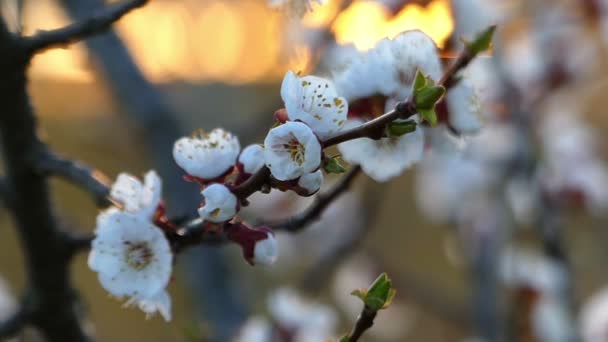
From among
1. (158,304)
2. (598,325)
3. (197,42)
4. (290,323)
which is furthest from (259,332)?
(197,42)

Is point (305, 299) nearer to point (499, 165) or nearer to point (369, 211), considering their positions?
point (369, 211)

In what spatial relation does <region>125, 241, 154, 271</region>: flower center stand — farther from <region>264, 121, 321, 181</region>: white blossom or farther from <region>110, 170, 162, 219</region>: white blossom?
<region>264, 121, 321, 181</region>: white blossom

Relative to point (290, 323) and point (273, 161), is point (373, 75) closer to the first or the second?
point (273, 161)

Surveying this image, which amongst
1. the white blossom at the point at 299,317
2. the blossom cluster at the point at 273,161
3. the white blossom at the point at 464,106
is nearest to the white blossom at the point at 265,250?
the blossom cluster at the point at 273,161

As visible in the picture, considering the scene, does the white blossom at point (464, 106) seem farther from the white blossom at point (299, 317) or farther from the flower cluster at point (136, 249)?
the white blossom at point (299, 317)

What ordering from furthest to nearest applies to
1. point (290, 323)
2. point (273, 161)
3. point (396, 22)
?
point (290, 323) < point (396, 22) < point (273, 161)

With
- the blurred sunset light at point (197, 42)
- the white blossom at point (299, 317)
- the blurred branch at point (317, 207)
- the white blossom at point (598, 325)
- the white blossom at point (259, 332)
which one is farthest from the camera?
the blurred sunset light at point (197, 42)

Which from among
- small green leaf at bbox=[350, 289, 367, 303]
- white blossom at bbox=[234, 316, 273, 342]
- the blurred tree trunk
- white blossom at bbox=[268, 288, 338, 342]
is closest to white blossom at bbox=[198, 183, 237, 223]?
small green leaf at bbox=[350, 289, 367, 303]
